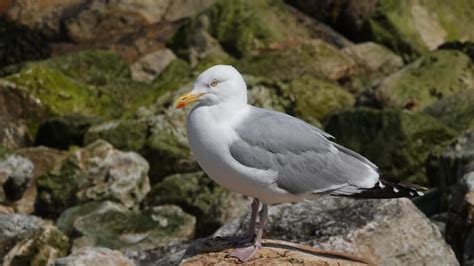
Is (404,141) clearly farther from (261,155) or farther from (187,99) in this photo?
(187,99)

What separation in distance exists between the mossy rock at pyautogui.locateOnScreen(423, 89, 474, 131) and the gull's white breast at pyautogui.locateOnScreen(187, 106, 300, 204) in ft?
24.7

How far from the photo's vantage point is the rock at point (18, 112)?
18.4 metres

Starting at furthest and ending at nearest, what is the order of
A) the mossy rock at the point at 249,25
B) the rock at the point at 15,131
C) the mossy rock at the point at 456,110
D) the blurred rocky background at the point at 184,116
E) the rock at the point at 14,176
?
the mossy rock at the point at 249,25 → the rock at the point at 15,131 → the rock at the point at 14,176 → the mossy rock at the point at 456,110 → the blurred rocky background at the point at 184,116

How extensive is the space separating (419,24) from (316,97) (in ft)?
19.1

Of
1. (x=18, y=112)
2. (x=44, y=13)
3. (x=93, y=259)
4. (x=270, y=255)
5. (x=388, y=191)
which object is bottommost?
(x=44, y=13)

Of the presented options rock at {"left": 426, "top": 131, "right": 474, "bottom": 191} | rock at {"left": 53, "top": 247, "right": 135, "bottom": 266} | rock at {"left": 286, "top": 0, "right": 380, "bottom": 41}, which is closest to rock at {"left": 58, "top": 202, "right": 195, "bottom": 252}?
rock at {"left": 53, "top": 247, "right": 135, "bottom": 266}

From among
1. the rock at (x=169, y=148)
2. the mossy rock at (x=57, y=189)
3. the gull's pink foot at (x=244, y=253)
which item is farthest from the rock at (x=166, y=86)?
the gull's pink foot at (x=244, y=253)

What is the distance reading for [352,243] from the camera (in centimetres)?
881

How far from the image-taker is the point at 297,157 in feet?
25.0

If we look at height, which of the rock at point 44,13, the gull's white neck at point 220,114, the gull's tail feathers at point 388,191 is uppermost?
the gull's white neck at point 220,114

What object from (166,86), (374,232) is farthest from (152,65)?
(374,232)

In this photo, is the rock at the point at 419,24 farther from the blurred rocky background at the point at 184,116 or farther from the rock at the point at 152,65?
the rock at the point at 152,65

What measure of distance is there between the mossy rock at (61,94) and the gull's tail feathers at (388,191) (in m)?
11.8

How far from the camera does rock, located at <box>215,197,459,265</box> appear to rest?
887 cm
